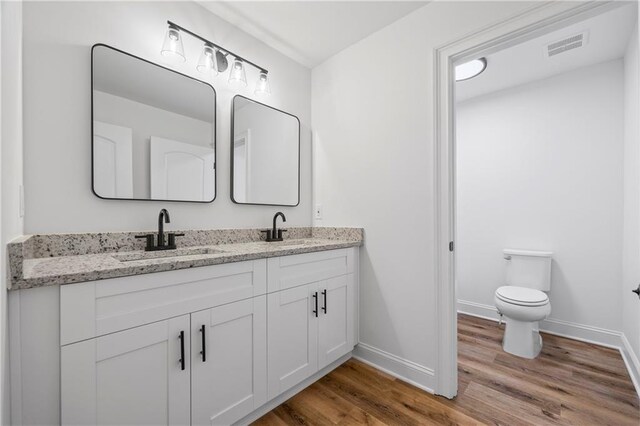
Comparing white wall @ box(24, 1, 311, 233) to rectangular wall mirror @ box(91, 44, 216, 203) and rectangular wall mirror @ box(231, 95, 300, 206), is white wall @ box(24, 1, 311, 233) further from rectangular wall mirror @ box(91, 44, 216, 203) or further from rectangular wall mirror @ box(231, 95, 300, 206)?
rectangular wall mirror @ box(231, 95, 300, 206)

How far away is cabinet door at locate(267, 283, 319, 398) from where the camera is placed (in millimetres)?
1526

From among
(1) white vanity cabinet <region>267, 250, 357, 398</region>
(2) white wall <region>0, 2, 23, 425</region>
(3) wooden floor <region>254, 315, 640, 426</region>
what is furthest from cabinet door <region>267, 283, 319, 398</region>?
(2) white wall <region>0, 2, 23, 425</region>

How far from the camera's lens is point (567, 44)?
2.13 meters

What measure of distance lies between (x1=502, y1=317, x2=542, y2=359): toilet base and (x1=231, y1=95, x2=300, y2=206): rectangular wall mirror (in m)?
1.98

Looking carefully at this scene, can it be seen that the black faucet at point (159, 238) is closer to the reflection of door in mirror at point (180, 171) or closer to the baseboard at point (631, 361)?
the reflection of door in mirror at point (180, 171)

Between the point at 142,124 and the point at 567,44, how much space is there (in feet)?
9.82

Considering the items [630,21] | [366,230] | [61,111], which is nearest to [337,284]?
[366,230]

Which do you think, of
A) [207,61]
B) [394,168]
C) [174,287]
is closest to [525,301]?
[394,168]

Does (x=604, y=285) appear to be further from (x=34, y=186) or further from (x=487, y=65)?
(x=34, y=186)

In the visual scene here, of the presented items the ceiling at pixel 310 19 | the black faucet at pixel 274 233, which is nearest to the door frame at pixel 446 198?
the ceiling at pixel 310 19

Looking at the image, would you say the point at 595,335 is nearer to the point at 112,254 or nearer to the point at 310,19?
the point at 310,19

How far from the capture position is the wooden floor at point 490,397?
4.94 ft

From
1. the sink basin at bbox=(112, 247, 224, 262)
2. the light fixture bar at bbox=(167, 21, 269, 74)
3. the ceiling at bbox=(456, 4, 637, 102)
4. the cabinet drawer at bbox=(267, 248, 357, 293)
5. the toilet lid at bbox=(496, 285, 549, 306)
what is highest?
the ceiling at bbox=(456, 4, 637, 102)

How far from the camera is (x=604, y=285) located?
2350 mm
